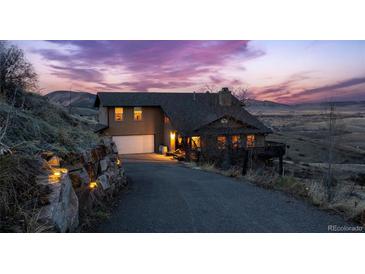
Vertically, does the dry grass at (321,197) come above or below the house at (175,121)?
below

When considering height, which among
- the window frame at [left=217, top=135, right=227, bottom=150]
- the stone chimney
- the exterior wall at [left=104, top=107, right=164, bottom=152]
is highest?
the stone chimney

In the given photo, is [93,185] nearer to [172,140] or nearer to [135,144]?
[172,140]

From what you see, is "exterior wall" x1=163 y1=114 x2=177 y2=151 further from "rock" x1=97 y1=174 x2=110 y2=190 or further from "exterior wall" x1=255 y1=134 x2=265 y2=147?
"rock" x1=97 y1=174 x2=110 y2=190

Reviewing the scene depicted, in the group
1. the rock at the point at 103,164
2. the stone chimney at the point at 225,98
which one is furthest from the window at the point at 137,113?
the rock at the point at 103,164

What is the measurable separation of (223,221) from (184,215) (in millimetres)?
875

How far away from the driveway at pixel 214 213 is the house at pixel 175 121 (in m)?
16.0

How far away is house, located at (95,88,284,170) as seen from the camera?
25.4 meters

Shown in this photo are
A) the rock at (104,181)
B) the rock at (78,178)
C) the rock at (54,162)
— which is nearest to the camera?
the rock at (54,162)

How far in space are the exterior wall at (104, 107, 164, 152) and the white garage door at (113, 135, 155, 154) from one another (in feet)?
1.54

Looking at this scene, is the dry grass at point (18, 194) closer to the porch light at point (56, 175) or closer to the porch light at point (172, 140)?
the porch light at point (56, 175)

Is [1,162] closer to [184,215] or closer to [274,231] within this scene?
[184,215]

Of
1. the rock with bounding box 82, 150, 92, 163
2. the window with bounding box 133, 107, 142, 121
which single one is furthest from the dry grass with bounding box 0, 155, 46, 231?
the window with bounding box 133, 107, 142, 121

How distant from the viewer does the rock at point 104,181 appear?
6.95m

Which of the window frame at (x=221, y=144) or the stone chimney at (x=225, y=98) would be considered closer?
the window frame at (x=221, y=144)
